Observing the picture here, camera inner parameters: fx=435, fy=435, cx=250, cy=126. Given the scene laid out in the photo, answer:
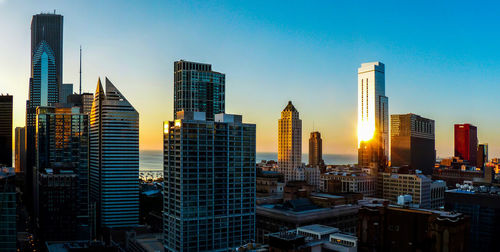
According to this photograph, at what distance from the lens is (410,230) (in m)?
85.4

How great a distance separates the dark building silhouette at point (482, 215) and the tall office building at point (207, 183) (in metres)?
57.4

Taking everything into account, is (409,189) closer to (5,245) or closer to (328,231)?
(328,231)

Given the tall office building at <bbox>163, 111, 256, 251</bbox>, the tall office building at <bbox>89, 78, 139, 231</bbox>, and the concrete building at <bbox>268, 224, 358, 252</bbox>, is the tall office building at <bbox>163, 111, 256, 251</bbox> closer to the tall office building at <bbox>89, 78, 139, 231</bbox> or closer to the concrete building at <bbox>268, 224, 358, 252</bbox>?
the concrete building at <bbox>268, 224, 358, 252</bbox>

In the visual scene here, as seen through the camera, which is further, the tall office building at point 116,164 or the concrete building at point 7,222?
the tall office building at point 116,164

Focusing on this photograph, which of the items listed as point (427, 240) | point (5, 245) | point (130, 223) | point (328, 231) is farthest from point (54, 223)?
point (427, 240)

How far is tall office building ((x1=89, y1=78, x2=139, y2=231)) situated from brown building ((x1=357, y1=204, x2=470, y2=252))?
122 m

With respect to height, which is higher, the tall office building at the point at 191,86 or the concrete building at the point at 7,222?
the tall office building at the point at 191,86

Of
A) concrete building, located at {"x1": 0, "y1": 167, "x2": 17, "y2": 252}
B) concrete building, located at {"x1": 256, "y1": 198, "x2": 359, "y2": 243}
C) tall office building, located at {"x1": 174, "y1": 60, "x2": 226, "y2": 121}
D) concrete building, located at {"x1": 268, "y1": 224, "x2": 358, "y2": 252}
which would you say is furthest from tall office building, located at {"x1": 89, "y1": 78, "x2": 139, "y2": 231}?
concrete building, located at {"x1": 268, "y1": 224, "x2": 358, "y2": 252}

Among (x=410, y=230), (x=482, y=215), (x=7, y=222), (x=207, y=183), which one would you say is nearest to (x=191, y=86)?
(x=207, y=183)

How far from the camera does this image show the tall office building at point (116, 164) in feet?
606

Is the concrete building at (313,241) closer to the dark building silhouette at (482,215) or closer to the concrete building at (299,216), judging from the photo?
the concrete building at (299,216)

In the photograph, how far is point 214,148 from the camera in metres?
111

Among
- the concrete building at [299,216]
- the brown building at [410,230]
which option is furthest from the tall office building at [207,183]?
the brown building at [410,230]

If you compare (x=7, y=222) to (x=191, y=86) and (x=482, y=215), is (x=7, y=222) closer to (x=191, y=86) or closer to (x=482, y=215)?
(x=191, y=86)
